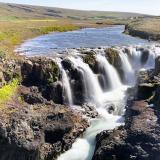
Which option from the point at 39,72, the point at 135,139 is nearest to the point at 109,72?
the point at 39,72

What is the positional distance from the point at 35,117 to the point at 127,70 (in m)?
24.8

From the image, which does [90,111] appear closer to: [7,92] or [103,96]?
[103,96]

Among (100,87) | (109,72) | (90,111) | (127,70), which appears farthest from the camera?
(127,70)

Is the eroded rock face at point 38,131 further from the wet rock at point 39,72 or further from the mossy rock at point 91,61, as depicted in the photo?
the mossy rock at point 91,61

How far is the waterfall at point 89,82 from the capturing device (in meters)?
49.0

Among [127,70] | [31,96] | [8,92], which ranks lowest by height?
[127,70]

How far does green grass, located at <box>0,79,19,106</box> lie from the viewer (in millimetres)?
39162

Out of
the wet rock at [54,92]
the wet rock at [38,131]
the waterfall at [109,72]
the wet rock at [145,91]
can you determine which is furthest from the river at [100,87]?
the wet rock at [145,91]

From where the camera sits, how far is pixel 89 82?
50375 millimetres

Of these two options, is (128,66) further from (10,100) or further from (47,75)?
(10,100)

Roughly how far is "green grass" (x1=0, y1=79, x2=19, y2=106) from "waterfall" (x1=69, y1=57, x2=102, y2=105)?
9186 mm

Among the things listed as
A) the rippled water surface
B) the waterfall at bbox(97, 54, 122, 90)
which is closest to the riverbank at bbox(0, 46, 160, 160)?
the waterfall at bbox(97, 54, 122, 90)

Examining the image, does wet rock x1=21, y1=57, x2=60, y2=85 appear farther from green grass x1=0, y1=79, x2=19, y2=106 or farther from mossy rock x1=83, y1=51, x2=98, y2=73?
mossy rock x1=83, y1=51, x2=98, y2=73

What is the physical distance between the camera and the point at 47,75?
46.9 meters
